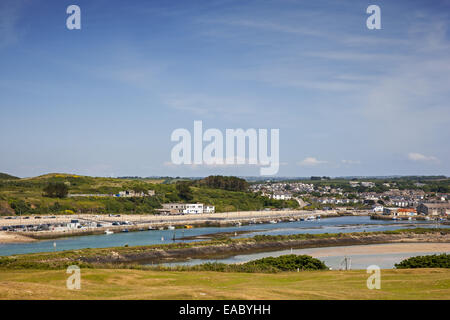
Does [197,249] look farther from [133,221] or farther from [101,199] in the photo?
[101,199]

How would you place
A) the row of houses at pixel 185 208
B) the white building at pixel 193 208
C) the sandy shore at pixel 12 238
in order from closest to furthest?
the sandy shore at pixel 12 238 → the white building at pixel 193 208 → the row of houses at pixel 185 208

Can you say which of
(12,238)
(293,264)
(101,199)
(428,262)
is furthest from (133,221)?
(428,262)

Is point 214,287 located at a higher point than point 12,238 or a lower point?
higher

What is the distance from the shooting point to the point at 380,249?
212 feet

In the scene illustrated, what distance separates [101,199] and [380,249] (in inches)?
2973

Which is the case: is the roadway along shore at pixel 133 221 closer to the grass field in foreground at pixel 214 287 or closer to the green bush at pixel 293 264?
the green bush at pixel 293 264

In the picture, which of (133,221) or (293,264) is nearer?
(293,264)

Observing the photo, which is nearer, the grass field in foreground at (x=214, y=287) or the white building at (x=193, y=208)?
the grass field in foreground at (x=214, y=287)

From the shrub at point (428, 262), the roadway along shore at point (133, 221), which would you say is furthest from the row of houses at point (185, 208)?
the shrub at point (428, 262)

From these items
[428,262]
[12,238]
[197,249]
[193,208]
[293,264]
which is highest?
[193,208]

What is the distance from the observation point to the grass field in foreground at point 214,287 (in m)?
17.0

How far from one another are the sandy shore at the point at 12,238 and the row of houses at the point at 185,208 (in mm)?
49617
